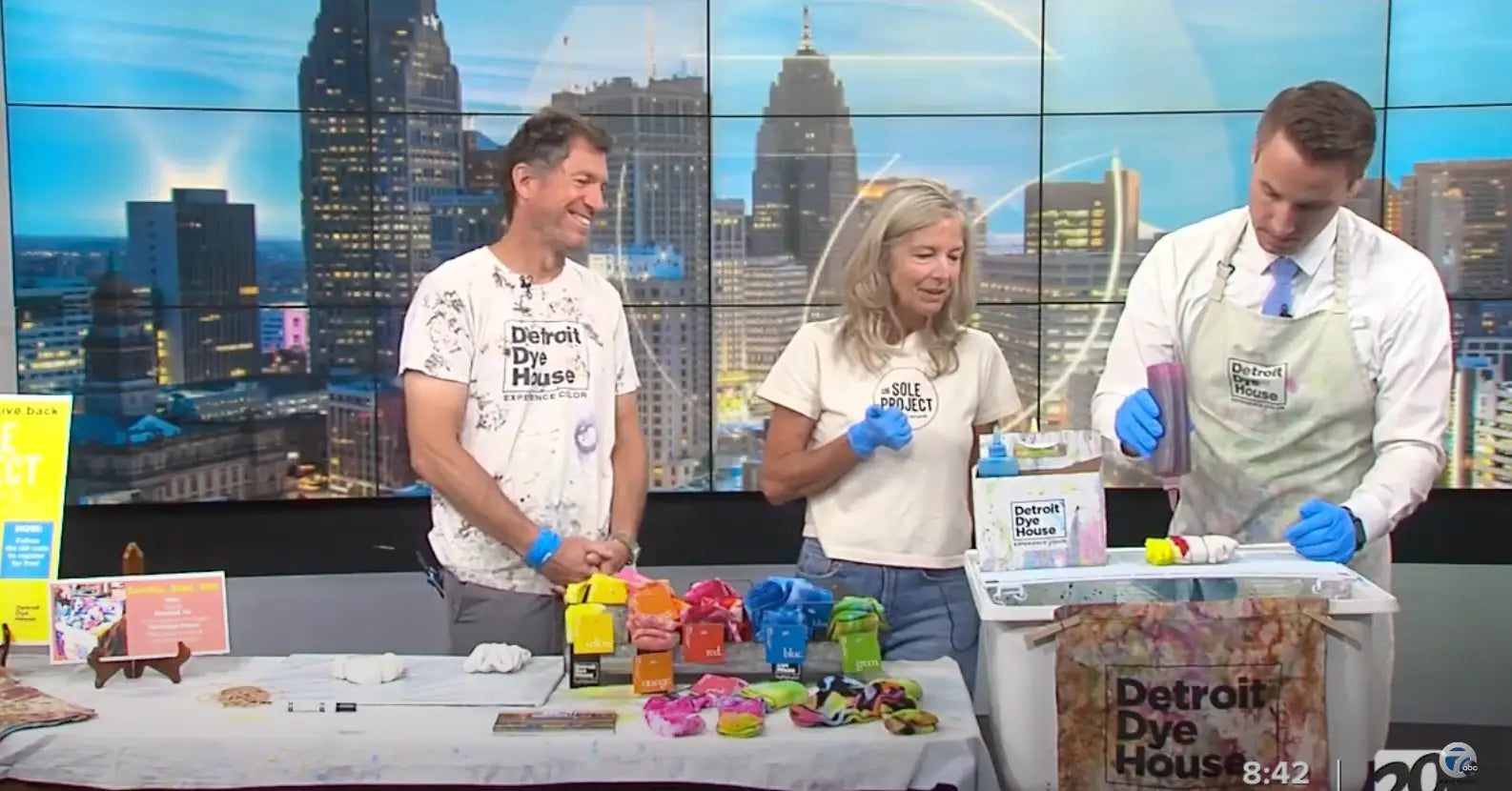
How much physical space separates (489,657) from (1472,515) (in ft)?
9.49

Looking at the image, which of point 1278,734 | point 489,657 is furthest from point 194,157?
point 1278,734

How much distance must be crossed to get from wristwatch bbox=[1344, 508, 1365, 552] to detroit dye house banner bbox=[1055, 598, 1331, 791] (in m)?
0.34

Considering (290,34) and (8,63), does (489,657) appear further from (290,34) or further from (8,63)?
(8,63)

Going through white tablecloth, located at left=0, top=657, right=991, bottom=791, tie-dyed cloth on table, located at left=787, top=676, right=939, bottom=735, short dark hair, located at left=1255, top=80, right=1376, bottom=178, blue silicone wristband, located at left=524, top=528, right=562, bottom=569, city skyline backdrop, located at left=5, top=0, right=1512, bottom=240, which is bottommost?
white tablecloth, located at left=0, top=657, right=991, bottom=791

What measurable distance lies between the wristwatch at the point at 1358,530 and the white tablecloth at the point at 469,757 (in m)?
0.66

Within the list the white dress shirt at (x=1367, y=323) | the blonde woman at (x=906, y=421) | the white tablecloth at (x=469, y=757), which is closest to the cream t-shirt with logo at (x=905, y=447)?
the blonde woman at (x=906, y=421)

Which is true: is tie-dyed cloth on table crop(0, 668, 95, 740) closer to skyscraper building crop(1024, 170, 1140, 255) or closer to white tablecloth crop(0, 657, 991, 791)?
white tablecloth crop(0, 657, 991, 791)

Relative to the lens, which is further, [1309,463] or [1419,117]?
[1419,117]

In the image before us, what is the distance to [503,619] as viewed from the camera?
215 centimetres

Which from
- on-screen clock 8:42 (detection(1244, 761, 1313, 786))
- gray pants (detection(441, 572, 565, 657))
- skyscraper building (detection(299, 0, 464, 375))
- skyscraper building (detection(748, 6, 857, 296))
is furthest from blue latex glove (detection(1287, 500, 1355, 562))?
skyscraper building (detection(299, 0, 464, 375))

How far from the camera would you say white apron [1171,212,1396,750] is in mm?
1971

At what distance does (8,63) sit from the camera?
329 cm

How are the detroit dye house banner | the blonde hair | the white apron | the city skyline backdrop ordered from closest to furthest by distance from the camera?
the detroit dye house banner → the white apron → the blonde hair → the city skyline backdrop

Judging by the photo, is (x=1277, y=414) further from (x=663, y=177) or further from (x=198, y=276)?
(x=198, y=276)
